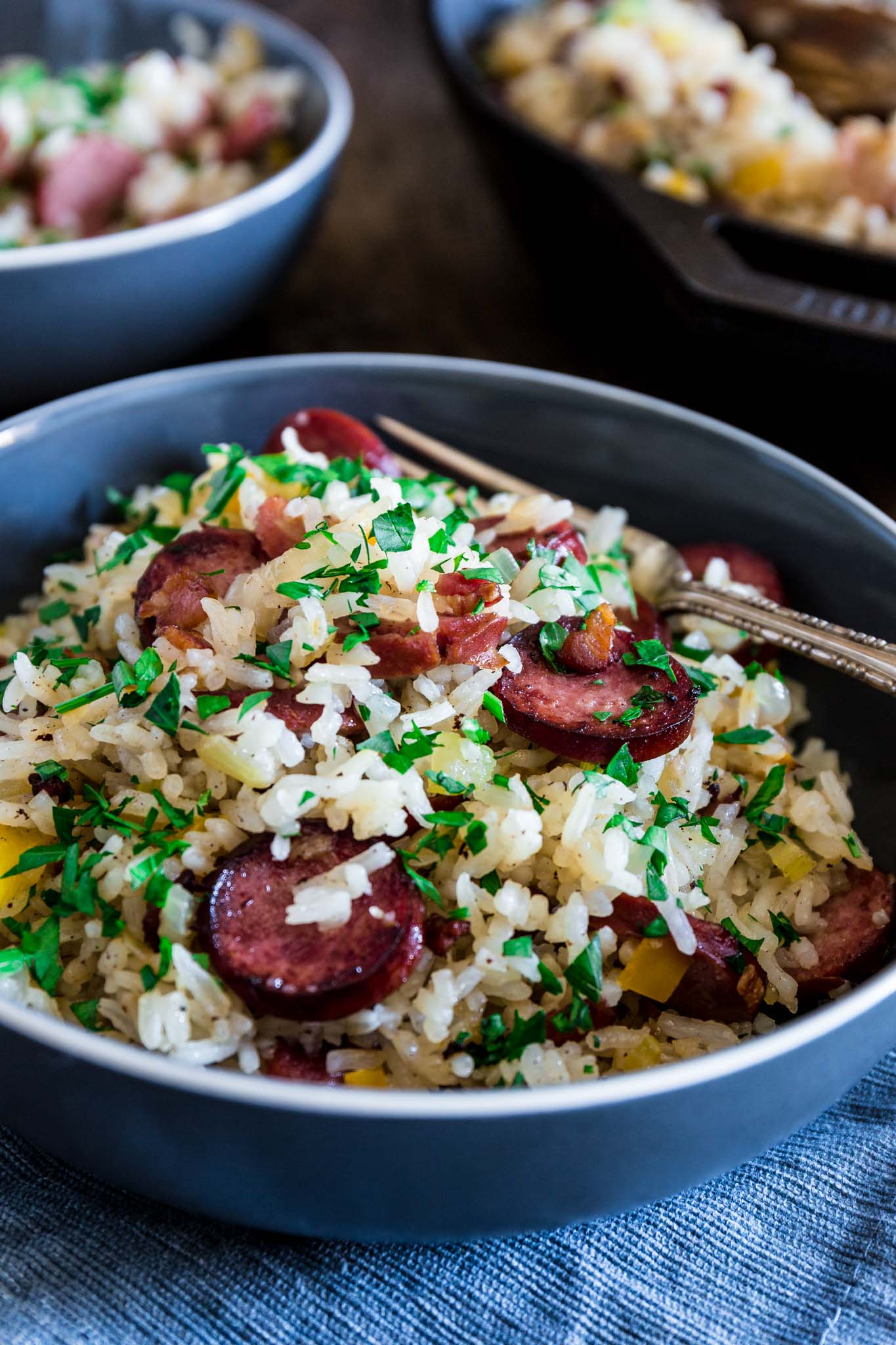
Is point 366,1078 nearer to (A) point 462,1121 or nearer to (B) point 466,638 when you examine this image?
(A) point 462,1121

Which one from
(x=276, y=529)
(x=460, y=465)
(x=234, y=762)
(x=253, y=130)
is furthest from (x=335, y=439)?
(x=253, y=130)

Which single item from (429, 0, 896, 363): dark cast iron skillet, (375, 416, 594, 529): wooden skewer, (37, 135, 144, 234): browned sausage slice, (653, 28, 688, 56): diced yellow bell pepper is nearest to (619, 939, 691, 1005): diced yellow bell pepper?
(375, 416, 594, 529): wooden skewer

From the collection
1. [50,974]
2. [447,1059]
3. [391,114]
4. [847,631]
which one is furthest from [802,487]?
[391,114]

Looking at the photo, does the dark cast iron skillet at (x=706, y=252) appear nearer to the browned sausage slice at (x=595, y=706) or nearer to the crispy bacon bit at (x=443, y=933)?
the browned sausage slice at (x=595, y=706)

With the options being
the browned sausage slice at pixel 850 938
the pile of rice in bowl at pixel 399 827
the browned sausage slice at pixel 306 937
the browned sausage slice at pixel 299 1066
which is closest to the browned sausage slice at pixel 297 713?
the pile of rice in bowl at pixel 399 827

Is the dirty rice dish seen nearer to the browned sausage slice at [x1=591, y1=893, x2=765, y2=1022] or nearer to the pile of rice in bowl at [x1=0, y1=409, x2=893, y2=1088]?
the pile of rice in bowl at [x1=0, y1=409, x2=893, y2=1088]

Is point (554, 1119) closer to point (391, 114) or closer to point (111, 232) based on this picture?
point (111, 232)
